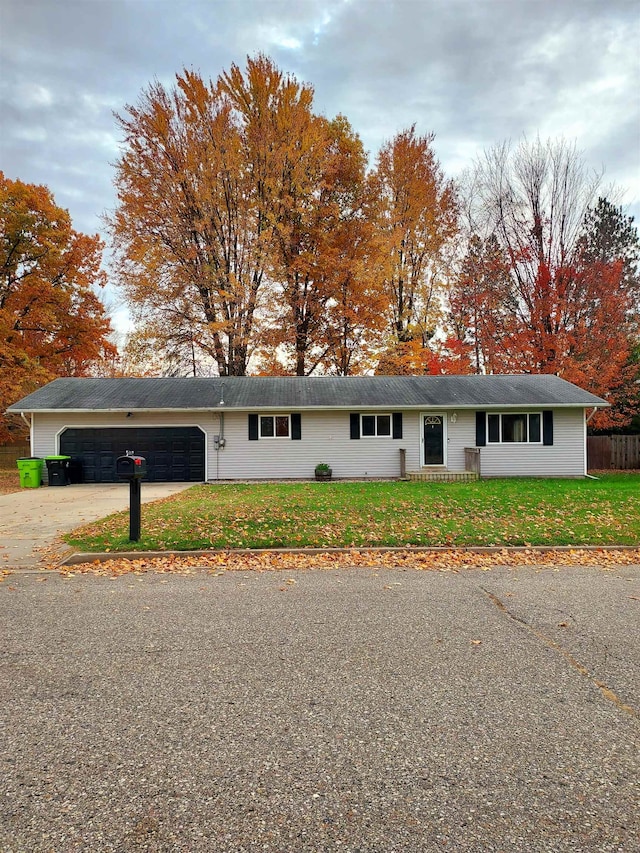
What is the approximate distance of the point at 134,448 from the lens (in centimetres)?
1582

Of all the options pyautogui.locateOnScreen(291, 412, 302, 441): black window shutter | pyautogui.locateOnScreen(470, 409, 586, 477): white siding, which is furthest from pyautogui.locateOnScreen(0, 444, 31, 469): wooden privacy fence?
pyautogui.locateOnScreen(470, 409, 586, 477): white siding

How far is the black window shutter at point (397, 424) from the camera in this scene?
15852mm

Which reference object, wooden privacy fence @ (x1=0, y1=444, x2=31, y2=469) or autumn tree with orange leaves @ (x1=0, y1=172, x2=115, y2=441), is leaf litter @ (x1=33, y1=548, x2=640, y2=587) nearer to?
autumn tree with orange leaves @ (x1=0, y1=172, x2=115, y2=441)

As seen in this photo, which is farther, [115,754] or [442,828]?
[115,754]

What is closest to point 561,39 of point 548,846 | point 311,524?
point 311,524

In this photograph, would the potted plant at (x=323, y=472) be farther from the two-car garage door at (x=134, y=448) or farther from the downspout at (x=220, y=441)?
the two-car garage door at (x=134, y=448)

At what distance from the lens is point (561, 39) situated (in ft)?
35.5

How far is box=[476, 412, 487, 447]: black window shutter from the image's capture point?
1585 cm

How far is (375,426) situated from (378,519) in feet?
26.1

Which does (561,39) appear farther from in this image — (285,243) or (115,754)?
(115,754)

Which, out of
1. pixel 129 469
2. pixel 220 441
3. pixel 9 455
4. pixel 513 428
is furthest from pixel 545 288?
pixel 9 455

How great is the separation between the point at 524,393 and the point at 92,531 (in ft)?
46.5

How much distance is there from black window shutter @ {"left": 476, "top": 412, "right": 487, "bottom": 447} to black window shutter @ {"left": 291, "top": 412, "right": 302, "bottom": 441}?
6045 millimetres

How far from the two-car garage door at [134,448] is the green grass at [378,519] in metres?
4.05
